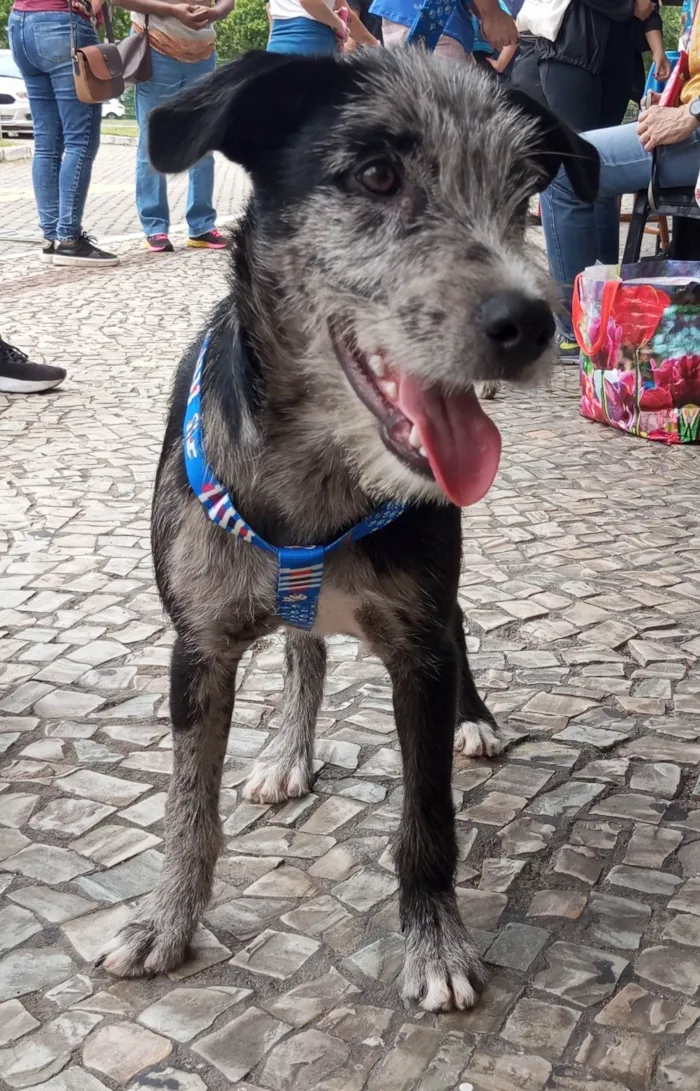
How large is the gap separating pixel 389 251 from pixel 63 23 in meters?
9.41

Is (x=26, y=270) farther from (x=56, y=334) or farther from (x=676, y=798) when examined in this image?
(x=676, y=798)

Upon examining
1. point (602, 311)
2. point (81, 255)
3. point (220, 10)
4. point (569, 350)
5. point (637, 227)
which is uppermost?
point (220, 10)

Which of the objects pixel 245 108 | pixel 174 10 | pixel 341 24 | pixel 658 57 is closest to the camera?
pixel 245 108

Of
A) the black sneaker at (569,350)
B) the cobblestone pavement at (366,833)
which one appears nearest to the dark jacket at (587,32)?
the black sneaker at (569,350)

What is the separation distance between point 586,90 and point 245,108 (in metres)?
5.84

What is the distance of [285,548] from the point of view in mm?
2418

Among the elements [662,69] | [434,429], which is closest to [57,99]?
[662,69]

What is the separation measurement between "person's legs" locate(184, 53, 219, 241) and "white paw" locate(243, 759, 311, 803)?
29.3 ft

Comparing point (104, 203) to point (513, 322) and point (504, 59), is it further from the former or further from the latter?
point (513, 322)

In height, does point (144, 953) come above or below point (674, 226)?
below

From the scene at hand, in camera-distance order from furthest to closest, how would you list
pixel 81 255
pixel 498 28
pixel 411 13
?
pixel 81 255
pixel 498 28
pixel 411 13

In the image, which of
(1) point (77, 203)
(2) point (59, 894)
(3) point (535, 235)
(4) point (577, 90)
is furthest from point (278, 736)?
(3) point (535, 235)

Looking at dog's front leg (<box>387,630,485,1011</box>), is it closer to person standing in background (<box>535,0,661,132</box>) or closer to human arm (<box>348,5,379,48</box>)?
person standing in background (<box>535,0,661,132</box>)

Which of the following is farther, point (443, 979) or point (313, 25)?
point (313, 25)
